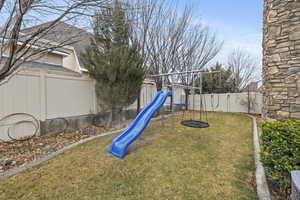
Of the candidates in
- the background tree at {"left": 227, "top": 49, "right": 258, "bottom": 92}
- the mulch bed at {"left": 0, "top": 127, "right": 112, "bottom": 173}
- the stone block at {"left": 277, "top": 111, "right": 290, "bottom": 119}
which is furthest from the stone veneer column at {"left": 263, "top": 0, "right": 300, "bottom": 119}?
the background tree at {"left": 227, "top": 49, "right": 258, "bottom": 92}

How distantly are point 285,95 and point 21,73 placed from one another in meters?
6.74

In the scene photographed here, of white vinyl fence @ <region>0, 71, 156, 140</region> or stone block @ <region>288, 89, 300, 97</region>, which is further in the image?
white vinyl fence @ <region>0, 71, 156, 140</region>

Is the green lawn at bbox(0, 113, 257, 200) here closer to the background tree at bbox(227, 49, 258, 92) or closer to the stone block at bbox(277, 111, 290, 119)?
the stone block at bbox(277, 111, 290, 119)

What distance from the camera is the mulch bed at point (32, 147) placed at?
2670mm

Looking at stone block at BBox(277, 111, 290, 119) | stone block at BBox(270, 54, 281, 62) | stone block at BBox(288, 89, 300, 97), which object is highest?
stone block at BBox(270, 54, 281, 62)

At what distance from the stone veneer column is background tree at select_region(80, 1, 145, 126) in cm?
397

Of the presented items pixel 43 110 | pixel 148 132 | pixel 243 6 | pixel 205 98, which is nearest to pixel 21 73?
pixel 43 110

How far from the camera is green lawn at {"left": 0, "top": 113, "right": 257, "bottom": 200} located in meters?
1.85

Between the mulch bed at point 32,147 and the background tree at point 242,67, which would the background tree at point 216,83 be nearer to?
the background tree at point 242,67

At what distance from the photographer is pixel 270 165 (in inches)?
72.3

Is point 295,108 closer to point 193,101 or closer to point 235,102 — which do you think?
point 193,101

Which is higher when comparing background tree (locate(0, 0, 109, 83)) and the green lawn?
background tree (locate(0, 0, 109, 83))

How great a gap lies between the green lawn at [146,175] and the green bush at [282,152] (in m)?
0.40

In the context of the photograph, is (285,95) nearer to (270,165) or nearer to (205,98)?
(270,165)
